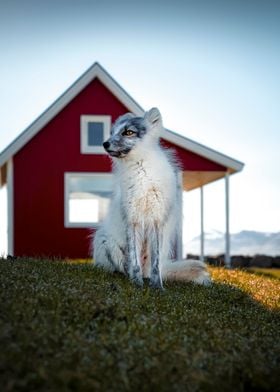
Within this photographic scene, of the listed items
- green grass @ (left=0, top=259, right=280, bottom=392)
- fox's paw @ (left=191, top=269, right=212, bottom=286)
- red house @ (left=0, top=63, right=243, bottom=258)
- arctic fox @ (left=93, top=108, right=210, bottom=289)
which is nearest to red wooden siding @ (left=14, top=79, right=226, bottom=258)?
red house @ (left=0, top=63, right=243, bottom=258)

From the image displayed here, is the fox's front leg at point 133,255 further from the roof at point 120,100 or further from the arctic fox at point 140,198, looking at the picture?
the roof at point 120,100

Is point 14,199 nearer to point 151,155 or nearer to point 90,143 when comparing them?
point 90,143

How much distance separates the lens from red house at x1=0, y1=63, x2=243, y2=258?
20094 millimetres

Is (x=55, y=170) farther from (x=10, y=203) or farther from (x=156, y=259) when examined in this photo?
(x=156, y=259)

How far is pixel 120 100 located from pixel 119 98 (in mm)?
87

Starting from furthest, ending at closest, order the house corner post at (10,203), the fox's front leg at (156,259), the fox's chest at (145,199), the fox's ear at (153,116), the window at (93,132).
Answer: the window at (93,132)
the house corner post at (10,203)
the fox's ear at (153,116)
the fox's chest at (145,199)
the fox's front leg at (156,259)

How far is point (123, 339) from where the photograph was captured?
5.09 m

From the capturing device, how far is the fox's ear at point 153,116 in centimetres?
866

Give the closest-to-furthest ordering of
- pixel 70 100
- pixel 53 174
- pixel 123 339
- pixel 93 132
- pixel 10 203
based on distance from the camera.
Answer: pixel 123 339 → pixel 10 203 → pixel 53 174 → pixel 70 100 → pixel 93 132

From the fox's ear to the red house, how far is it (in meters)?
11.4

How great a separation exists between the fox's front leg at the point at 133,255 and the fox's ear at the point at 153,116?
5.65 ft

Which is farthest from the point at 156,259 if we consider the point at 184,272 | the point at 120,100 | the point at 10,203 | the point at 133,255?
the point at 120,100

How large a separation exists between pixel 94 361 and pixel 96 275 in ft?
12.6

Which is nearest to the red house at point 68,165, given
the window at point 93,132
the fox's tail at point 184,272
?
the window at point 93,132
